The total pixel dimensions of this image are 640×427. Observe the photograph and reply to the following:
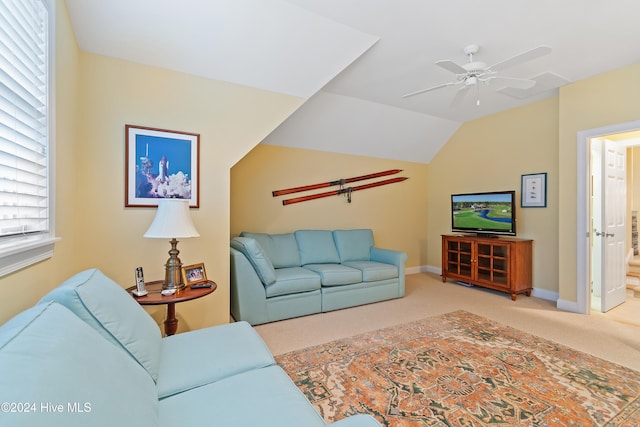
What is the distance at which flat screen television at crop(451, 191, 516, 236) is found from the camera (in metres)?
4.04

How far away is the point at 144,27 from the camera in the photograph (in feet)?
7.00

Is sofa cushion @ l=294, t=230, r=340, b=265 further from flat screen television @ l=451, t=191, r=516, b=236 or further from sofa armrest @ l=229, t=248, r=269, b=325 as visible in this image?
flat screen television @ l=451, t=191, r=516, b=236

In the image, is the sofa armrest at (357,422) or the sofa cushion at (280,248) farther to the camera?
the sofa cushion at (280,248)

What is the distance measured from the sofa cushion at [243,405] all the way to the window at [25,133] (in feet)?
2.71

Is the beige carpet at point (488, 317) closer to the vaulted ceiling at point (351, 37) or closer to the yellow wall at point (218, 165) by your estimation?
the yellow wall at point (218, 165)

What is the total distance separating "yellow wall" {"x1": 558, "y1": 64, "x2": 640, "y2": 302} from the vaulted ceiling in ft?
0.47

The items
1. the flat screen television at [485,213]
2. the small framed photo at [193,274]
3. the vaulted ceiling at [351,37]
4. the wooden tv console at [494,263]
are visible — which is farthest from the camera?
the flat screen television at [485,213]

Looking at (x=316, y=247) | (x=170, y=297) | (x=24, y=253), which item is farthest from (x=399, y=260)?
(x=24, y=253)

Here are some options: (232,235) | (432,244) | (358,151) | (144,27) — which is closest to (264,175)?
(232,235)

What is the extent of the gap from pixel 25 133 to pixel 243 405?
1.49 metres

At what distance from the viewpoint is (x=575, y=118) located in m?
3.31

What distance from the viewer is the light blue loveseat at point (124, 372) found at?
0.60 metres

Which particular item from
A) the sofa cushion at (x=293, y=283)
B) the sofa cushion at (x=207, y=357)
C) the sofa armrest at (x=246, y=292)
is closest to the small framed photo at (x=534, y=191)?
the sofa cushion at (x=293, y=283)

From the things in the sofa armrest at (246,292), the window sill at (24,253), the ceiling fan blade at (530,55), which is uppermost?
the ceiling fan blade at (530,55)
